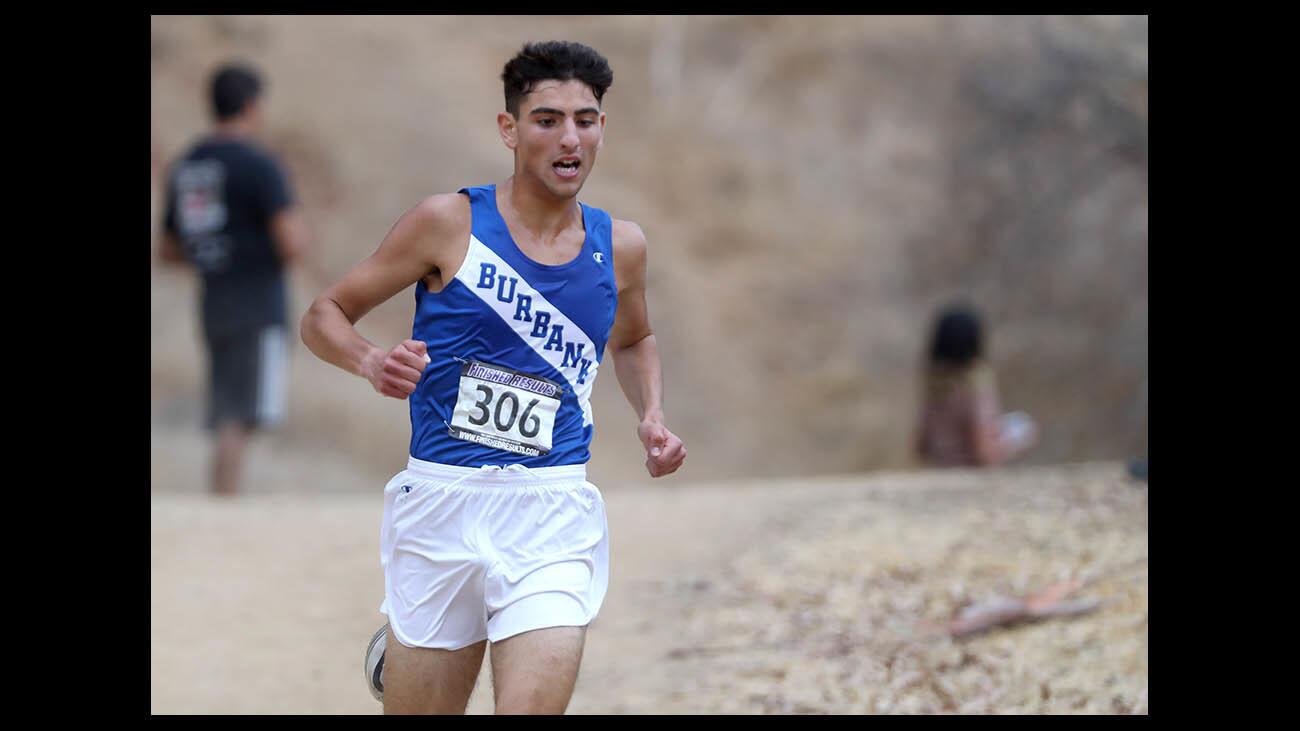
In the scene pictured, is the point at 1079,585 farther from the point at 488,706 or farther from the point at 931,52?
the point at 931,52

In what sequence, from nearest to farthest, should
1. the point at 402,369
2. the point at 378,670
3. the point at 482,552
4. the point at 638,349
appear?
the point at 402,369 → the point at 482,552 → the point at 378,670 → the point at 638,349

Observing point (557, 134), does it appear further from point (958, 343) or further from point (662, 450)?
point (958, 343)

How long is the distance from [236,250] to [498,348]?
19.3 ft

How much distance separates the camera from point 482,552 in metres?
4.02

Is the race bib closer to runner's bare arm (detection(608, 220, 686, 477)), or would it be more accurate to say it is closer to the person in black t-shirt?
runner's bare arm (detection(608, 220, 686, 477))

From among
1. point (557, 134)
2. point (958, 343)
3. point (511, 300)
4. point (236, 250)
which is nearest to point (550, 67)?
point (557, 134)

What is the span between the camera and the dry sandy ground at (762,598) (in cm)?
638

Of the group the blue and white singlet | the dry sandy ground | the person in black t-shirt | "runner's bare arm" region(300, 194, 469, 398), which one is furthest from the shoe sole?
the person in black t-shirt

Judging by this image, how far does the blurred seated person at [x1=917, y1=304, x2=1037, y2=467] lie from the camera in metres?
8.68

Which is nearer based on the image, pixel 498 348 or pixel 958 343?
pixel 498 348

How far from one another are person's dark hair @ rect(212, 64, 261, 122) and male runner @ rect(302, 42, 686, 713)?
5.57m

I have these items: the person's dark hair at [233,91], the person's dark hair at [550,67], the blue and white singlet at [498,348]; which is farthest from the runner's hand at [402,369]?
the person's dark hair at [233,91]

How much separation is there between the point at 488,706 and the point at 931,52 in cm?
1511

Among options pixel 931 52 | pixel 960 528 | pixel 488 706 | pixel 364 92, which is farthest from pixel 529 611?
pixel 931 52
